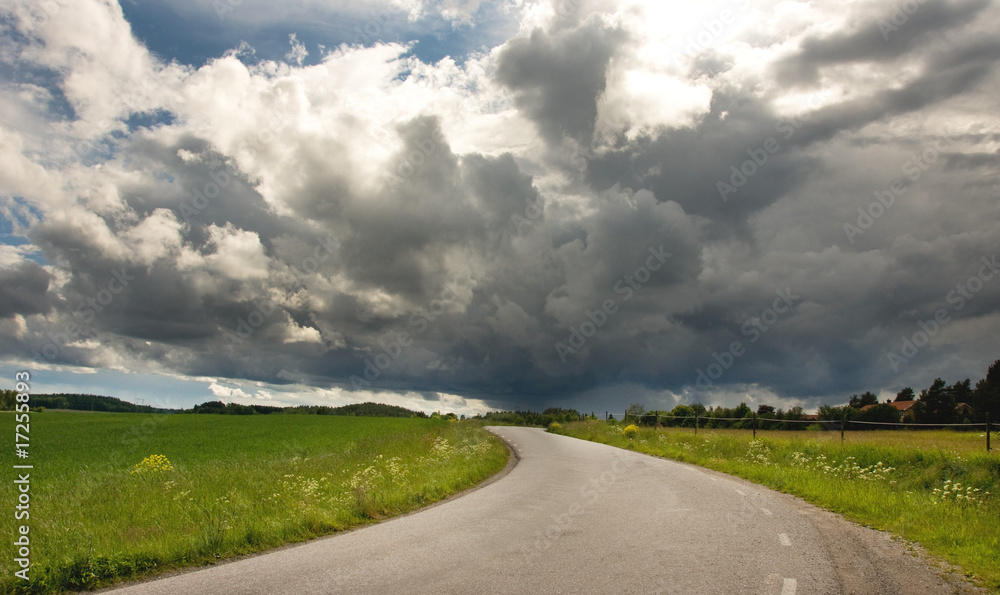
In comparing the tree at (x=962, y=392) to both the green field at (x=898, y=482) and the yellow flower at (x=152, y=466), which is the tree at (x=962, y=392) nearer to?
the green field at (x=898, y=482)

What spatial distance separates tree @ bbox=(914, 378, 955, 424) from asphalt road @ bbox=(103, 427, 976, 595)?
6085 centimetres

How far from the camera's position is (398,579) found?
219 inches

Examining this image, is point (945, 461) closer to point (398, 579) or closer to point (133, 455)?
point (398, 579)

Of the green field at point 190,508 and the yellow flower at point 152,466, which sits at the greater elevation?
the green field at point 190,508

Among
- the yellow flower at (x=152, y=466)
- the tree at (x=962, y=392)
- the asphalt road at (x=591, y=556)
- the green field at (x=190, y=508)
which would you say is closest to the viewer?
the asphalt road at (x=591, y=556)

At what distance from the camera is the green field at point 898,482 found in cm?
757

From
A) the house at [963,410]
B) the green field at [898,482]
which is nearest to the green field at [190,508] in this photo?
the green field at [898,482]

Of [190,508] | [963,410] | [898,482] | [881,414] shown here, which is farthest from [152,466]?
[963,410]

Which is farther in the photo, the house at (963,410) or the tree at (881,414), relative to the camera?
the tree at (881,414)

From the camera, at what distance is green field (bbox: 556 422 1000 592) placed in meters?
7.57

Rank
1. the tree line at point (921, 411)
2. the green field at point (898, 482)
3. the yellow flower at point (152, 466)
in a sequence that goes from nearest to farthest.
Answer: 1. the green field at point (898, 482)
2. the yellow flower at point (152, 466)
3. the tree line at point (921, 411)

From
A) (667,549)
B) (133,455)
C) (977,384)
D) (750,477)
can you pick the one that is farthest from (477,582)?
(977,384)

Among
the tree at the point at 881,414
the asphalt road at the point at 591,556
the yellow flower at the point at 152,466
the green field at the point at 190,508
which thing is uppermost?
the asphalt road at the point at 591,556

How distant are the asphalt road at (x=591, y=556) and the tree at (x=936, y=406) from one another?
60.9 metres
